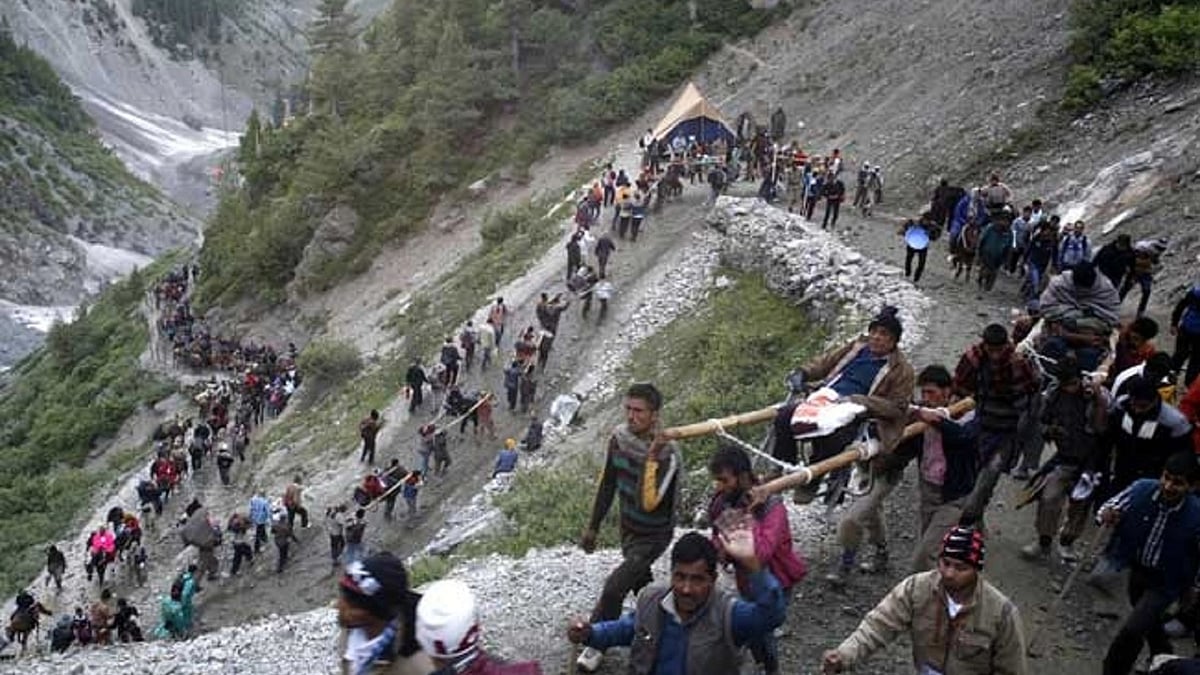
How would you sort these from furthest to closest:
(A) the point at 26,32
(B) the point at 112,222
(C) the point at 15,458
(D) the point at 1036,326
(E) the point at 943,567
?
1. (A) the point at 26,32
2. (B) the point at 112,222
3. (C) the point at 15,458
4. (D) the point at 1036,326
5. (E) the point at 943,567

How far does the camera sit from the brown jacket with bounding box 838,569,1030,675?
5031mm

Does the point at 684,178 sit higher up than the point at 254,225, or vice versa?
the point at 684,178

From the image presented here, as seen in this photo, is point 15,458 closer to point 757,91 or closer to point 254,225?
point 254,225

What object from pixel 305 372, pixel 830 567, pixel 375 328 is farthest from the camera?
pixel 375 328

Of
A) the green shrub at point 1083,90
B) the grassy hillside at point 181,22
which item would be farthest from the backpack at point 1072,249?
the grassy hillside at point 181,22

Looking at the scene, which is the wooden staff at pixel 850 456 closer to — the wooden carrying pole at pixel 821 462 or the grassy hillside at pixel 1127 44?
the wooden carrying pole at pixel 821 462

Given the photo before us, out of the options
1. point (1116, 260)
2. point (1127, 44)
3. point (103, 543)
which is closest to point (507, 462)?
point (103, 543)

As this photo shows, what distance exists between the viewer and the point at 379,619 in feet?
15.2

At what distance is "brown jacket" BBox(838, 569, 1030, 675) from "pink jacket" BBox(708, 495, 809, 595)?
2.20 ft

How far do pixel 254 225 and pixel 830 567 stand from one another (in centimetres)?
4923

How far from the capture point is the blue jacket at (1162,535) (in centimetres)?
603

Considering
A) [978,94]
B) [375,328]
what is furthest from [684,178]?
[375,328]

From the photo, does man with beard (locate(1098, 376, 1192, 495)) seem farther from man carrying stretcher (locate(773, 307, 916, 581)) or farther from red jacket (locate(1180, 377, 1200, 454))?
man carrying stretcher (locate(773, 307, 916, 581))

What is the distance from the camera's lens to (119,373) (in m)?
44.6
